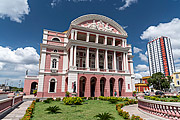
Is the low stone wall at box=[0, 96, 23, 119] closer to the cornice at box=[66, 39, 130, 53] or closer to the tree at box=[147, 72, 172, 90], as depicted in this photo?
the cornice at box=[66, 39, 130, 53]

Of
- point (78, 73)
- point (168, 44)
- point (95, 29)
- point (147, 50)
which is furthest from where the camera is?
point (147, 50)

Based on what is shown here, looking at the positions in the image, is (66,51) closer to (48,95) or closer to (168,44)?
(48,95)

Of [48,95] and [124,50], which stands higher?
[124,50]

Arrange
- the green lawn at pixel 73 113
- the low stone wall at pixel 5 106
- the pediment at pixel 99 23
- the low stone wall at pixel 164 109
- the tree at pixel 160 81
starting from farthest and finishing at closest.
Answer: the tree at pixel 160 81, the pediment at pixel 99 23, the low stone wall at pixel 5 106, the green lawn at pixel 73 113, the low stone wall at pixel 164 109

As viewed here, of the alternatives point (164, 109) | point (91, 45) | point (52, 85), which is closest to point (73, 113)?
point (164, 109)

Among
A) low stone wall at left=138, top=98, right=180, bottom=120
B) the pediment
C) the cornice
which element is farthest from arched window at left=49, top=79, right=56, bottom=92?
low stone wall at left=138, top=98, right=180, bottom=120

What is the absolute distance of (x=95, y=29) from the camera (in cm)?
2902

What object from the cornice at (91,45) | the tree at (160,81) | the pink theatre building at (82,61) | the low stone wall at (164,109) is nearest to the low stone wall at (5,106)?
the low stone wall at (164,109)

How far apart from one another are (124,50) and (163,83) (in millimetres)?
34452

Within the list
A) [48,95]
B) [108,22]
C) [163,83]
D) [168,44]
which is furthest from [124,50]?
[168,44]

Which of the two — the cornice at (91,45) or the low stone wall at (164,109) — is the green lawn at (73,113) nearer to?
the low stone wall at (164,109)

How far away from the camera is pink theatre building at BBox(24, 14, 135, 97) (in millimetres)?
25422

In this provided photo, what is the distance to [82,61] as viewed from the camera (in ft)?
98.5

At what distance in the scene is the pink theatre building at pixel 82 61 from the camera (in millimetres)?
25422
